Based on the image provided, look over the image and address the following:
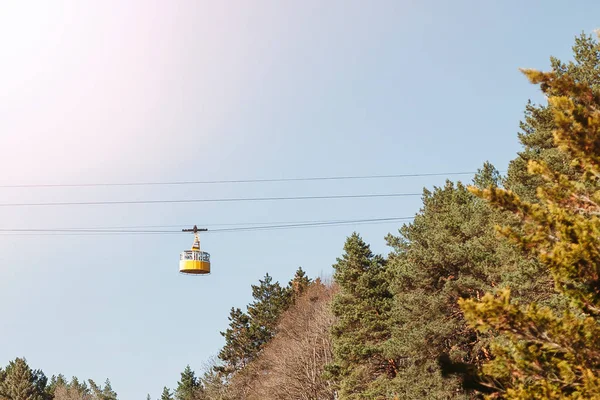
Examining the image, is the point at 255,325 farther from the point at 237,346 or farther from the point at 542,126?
the point at 542,126

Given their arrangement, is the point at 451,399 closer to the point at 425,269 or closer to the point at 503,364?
the point at 425,269

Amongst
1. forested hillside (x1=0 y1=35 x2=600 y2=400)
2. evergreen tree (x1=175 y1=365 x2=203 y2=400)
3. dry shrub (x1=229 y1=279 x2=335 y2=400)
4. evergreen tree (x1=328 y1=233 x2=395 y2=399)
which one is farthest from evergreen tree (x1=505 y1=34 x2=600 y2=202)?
evergreen tree (x1=175 y1=365 x2=203 y2=400)

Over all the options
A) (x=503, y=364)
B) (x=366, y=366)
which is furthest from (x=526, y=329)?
(x=366, y=366)

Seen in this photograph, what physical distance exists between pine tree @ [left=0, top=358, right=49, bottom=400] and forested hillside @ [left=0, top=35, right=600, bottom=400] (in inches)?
10.7

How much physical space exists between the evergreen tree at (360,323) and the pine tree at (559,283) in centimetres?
2721

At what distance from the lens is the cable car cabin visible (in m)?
28.3

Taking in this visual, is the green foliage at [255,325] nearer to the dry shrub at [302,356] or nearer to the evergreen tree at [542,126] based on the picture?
the dry shrub at [302,356]

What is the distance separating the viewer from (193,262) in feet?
93.0

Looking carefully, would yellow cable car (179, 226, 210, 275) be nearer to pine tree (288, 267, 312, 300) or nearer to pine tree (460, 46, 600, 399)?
pine tree (460, 46, 600, 399)

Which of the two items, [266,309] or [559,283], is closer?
[559,283]

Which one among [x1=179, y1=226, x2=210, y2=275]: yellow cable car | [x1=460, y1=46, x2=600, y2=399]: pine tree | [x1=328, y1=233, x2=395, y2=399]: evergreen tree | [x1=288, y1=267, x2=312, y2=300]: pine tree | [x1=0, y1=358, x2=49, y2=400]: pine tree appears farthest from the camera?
[x1=0, y1=358, x2=49, y2=400]: pine tree

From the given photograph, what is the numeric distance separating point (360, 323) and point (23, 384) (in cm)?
7106

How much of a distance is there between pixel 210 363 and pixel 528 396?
72.5m

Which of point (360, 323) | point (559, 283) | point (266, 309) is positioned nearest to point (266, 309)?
point (266, 309)
